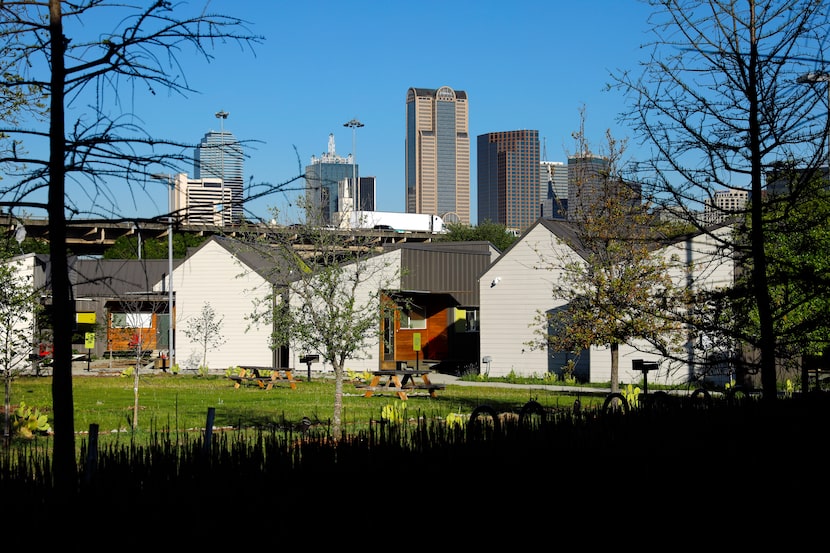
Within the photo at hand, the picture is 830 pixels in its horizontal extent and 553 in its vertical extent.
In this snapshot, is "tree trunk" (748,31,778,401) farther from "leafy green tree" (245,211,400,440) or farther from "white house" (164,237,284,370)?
"white house" (164,237,284,370)

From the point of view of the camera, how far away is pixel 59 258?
4641mm

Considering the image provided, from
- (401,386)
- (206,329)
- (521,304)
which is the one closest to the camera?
(401,386)

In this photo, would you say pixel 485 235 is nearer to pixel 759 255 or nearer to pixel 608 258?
pixel 608 258

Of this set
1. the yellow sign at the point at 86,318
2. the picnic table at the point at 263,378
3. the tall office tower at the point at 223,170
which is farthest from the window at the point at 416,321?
the tall office tower at the point at 223,170

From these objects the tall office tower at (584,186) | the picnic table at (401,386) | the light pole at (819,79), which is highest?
the tall office tower at (584,186)

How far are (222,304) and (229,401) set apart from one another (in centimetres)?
1793

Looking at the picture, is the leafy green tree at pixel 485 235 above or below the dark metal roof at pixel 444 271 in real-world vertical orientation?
above

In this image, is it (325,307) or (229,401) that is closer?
(325,307)

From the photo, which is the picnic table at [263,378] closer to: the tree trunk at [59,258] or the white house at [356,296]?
the white house at [356,296]

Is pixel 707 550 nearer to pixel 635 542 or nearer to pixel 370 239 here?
pixel 635 542

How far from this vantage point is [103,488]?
4156 mm

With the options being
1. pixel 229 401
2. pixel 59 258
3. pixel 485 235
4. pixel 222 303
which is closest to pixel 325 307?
pixel 229 401

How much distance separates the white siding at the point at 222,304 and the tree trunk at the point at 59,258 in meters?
33.9

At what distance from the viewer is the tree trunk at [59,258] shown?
4652 millimetres
